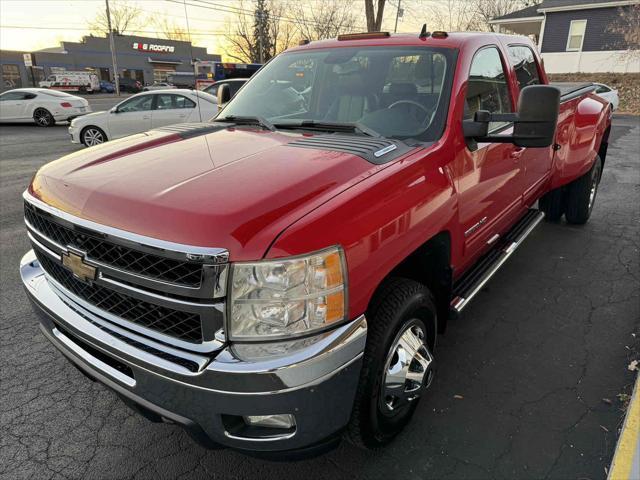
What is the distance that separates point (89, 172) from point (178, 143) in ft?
1.87

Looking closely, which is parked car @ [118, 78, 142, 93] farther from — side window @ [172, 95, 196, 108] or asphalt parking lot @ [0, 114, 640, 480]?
asphalt parking lot @ [0, 114, 640, 480]

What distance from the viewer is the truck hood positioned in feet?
5.56

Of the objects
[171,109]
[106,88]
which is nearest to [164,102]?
[171,109]

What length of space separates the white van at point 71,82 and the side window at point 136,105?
4073 cm

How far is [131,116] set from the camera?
11945mm

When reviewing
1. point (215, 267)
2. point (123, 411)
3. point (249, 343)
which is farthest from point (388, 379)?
point (123, 411)

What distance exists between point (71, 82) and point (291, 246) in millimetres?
55968

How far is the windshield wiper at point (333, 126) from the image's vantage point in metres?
2.70

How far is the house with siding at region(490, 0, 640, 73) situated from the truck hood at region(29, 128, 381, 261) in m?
29.0

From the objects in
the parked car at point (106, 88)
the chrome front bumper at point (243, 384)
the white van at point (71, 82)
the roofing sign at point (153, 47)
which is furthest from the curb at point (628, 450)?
the roofing sign at point (153, 47)

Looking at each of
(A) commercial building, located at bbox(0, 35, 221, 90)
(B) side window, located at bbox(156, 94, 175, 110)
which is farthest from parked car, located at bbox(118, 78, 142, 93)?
(B) side window, located at bbox(156, 94, 175, 110)

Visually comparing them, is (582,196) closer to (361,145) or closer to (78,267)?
(361,145)

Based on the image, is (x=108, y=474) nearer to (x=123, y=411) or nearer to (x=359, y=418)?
(x=123, y=411)

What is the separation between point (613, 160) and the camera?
1034 centimetres
